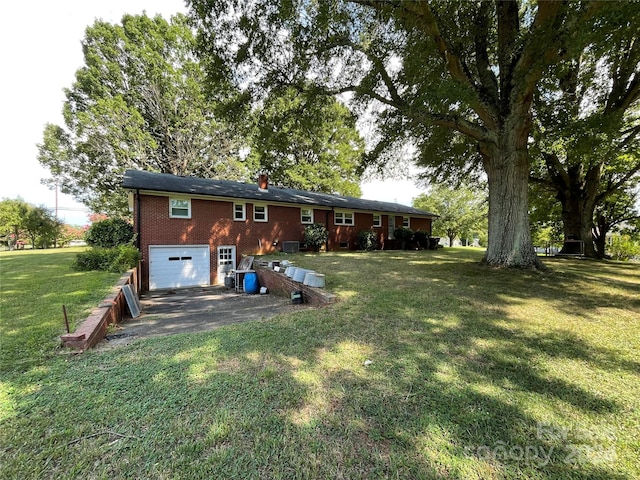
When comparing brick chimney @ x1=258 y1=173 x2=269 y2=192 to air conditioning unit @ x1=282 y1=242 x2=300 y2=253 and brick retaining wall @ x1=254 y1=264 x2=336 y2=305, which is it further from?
brick retaining wall @ x1=254 y1=264 x2=336 y2=305

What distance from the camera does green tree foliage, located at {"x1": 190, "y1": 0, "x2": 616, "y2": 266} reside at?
711cm

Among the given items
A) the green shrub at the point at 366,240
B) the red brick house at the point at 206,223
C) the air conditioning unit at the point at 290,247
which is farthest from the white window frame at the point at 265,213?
the green shrub at the point at 366,240

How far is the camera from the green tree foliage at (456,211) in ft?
104

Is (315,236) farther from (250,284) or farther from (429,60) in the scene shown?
(429,60)

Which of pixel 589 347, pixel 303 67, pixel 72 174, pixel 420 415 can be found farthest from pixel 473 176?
pixel 72 174

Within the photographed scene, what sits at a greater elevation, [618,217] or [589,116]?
[589,116]

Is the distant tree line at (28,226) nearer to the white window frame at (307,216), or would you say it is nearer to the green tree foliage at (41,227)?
the green tree foliage at (41,227)

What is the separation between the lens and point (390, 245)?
21.1 metres

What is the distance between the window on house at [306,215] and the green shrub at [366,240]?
3783 millimetres

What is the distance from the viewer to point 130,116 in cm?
1959

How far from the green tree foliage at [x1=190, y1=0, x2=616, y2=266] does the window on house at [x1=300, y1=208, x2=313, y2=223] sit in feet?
25.8

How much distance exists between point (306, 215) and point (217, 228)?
218 inches

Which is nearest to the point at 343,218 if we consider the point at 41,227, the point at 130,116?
the point at 130,116

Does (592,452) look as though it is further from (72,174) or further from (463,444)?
(72,174)
